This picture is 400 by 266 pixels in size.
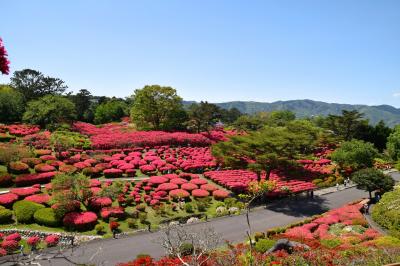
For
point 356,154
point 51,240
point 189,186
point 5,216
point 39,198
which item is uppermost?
point 356,154

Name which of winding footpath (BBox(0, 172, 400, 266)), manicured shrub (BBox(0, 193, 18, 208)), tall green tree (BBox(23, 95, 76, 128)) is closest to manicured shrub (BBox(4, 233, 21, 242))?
winding footpath (BBox(0, 172, 400, 266))

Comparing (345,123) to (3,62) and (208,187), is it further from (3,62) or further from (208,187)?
(3,62)

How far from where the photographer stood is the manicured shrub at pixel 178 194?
38456mm

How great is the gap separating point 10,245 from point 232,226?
18764 mm

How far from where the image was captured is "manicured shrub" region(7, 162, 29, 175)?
40562mm

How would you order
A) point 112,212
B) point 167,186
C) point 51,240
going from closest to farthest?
point 51,240, point 112,212, point 167,186

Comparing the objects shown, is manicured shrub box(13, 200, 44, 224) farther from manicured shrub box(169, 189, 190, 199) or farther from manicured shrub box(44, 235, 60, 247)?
manicured shrub box(169, 189, 190, 199)

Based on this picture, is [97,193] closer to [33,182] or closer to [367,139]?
[33,182]

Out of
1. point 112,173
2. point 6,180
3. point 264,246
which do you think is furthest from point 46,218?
point 264,246

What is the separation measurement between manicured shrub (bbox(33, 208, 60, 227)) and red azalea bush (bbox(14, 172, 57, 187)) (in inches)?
358

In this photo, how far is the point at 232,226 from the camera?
103 feet

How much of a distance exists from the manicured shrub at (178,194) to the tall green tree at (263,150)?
8.73 metres

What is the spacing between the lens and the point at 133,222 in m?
31.5

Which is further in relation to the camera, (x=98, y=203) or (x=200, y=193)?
(x=200, y=193)
